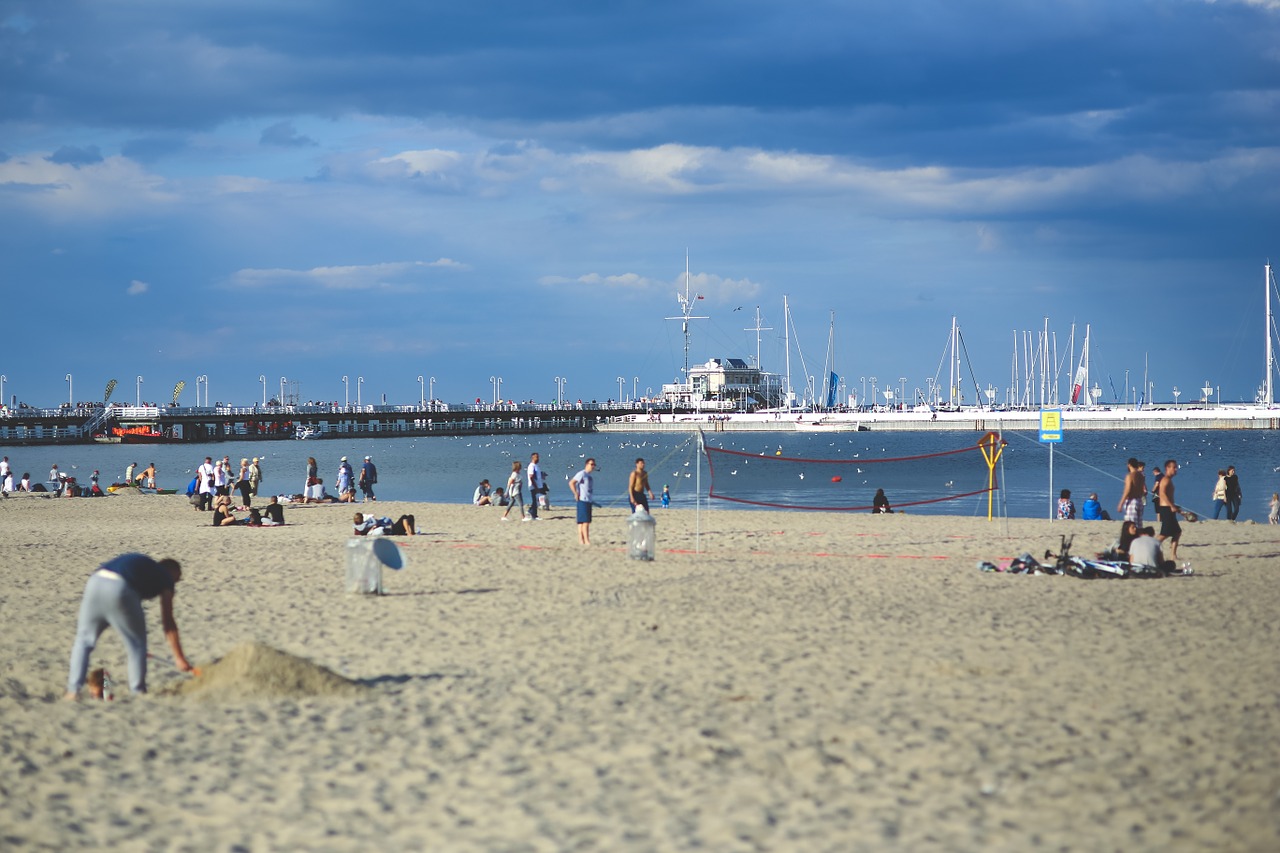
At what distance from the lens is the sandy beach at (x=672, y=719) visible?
569cm

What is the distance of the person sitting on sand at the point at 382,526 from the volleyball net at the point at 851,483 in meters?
9.04

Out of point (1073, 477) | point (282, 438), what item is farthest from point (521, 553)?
point (282, 438)

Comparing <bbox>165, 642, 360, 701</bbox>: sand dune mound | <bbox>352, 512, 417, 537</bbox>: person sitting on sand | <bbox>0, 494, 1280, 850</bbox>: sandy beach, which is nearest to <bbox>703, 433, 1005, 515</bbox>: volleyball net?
<bbox>352, 512, 417, 537</bbox>: person sitting on sand

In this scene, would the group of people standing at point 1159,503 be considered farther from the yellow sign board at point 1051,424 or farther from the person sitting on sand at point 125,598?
the person sitting on sand at point 125,598

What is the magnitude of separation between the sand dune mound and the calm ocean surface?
1138cm

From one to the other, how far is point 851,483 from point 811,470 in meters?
12.8

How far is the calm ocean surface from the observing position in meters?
38.5

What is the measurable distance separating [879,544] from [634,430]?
128162 millimetres

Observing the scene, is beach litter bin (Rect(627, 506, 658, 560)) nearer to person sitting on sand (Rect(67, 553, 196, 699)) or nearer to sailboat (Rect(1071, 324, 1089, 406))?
person sitting on sand (Rect(67, 553, 196, 699))

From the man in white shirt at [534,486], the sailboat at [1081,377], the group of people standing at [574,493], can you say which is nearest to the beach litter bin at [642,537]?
the group of people standing at [574,493]

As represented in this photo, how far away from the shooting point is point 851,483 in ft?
159

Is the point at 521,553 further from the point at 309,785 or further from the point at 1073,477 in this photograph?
the point at 1073,477

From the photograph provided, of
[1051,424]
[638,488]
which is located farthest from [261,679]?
[1051,424]

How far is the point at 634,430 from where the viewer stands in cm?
14712
